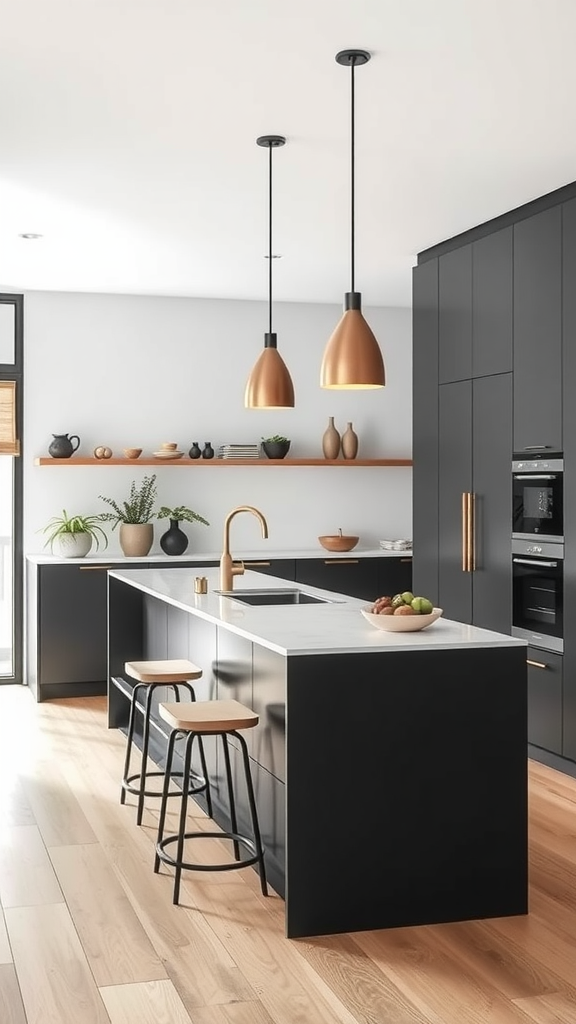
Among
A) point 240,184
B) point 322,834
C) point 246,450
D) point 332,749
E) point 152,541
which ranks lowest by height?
point 322,834

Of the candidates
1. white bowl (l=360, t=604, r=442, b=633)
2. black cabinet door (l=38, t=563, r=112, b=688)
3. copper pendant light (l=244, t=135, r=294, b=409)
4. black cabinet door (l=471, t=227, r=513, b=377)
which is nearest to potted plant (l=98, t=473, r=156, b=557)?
black cabinet door (l=38, t=563, r=112, b=688)

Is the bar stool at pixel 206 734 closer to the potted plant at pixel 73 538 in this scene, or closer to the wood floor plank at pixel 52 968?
the wood floor plank at pixel 52 968

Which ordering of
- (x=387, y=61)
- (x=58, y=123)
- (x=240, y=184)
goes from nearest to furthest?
1. (x=387, y=61)
2. (x=58, y=123)
3. (x=240, y=184)

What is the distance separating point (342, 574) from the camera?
774 centimetres

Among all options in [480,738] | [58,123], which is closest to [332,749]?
[480,738]

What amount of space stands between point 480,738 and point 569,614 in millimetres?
1774

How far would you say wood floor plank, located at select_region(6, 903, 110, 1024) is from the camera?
289cm

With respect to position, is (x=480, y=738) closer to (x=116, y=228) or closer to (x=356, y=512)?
(x=116, y=228)

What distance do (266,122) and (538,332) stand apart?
5.94 ft

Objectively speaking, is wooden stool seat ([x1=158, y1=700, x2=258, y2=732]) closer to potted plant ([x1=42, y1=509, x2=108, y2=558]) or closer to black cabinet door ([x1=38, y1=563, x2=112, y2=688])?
black cabinet door ([x1=38, y1=563, x2=112, y2=688])

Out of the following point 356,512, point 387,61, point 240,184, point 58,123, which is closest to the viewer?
point 387,61

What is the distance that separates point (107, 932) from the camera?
3.42 metres

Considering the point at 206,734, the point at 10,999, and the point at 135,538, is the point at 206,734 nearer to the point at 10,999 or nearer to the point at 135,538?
the point at 10,999

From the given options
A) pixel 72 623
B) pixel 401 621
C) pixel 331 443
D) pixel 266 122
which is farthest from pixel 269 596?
pixel 331 443
